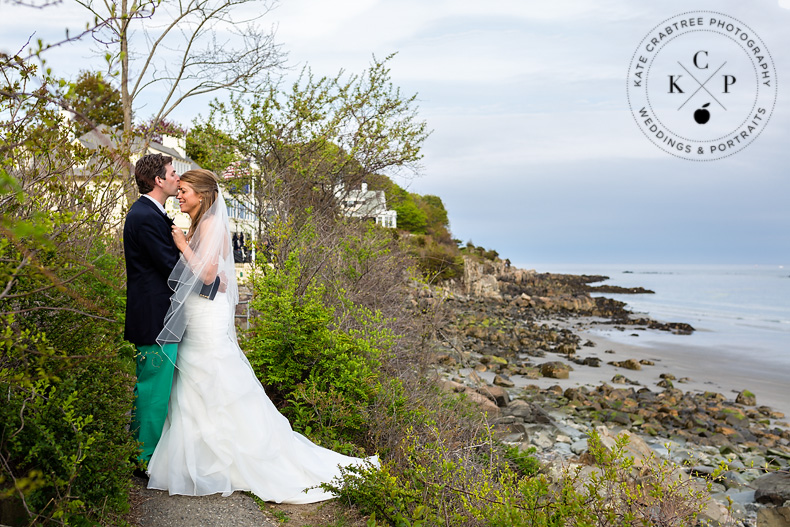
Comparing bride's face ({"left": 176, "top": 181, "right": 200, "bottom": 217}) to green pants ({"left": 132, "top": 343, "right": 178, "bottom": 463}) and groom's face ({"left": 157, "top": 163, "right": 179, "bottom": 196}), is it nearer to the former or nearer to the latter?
groom's face ({"left": 157, "top": 163, "right": 179, "bottom": 196})

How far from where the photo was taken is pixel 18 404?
3.52 metres

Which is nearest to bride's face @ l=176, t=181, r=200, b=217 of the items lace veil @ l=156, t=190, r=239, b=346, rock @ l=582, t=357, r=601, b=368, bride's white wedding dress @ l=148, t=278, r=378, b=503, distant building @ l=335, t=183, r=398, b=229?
lace veil @ l=156, t=190, r=239, b=346

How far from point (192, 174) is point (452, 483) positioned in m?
3.67

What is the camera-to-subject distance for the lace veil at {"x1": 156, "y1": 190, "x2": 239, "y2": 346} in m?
5.29

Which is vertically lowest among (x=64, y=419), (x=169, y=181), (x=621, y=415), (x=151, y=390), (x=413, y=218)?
(x=621, y=415)

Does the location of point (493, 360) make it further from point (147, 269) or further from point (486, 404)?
point (147, 269)

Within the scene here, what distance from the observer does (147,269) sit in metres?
5.35

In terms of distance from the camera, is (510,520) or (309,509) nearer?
(510,520)

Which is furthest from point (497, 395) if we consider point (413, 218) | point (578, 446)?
point (413, 218)

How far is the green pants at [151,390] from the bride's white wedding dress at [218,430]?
Answer: 0.10m

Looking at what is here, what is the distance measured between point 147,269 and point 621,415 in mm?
12946

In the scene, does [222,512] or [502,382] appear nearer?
[222,512]

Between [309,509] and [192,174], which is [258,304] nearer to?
[192,174]

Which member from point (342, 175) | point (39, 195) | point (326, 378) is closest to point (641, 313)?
point (342, 175)
